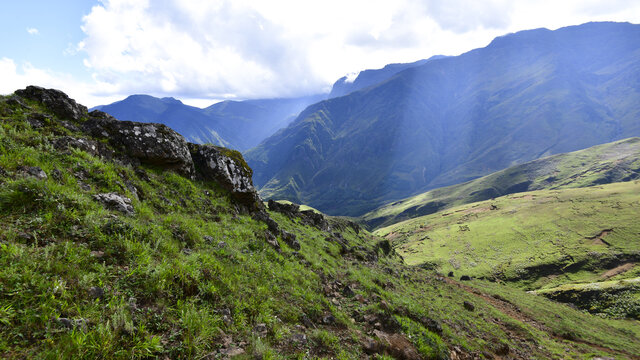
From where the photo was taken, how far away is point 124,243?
7.14 metres

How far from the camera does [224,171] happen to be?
19.7m

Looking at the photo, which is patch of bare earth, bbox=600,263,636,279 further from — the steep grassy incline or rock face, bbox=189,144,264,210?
rock face, bbox=189,144,264,210

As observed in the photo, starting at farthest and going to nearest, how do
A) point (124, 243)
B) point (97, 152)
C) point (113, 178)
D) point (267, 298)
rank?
point (97, 152)
point (113, 178)
point (267, 298)
point (124, 243)

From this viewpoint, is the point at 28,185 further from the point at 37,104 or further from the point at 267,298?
the point at 37,104

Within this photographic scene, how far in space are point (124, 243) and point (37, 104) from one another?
1239 centimetres

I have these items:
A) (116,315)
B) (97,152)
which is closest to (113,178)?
(97,152)

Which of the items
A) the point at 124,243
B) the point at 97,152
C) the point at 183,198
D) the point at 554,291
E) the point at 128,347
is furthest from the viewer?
the point at 554,291

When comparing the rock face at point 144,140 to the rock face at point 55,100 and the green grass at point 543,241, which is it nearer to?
the rock face at point 55,100

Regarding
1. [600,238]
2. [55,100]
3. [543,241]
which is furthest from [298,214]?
[600,238]

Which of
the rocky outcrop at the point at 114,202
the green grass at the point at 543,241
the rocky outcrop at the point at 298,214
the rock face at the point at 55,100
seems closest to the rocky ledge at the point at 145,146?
the rock face at the point at 55,100

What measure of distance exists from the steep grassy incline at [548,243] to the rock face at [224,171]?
8275 cm

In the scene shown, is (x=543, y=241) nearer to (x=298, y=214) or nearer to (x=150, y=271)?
(x=298, y=214)

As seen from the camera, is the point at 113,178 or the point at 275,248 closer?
the point at 113,178

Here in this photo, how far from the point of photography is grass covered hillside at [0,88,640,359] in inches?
190
